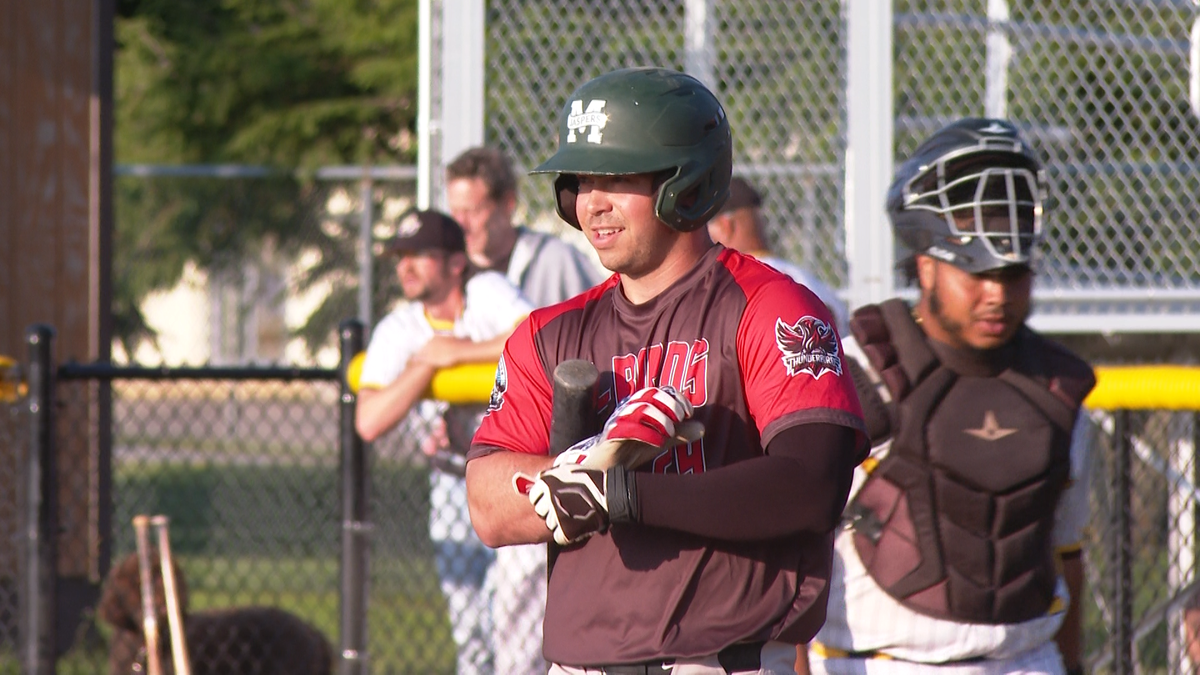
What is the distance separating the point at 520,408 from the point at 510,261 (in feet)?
9.59

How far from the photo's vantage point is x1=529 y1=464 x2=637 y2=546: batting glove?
2252mm

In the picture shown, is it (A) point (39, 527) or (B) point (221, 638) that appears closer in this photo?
(A) point (39, 527)

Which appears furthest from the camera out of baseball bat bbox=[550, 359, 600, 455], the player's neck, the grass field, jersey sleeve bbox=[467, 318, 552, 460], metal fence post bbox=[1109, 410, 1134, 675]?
the grass field

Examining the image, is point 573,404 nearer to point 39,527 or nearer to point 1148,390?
point 1148,390

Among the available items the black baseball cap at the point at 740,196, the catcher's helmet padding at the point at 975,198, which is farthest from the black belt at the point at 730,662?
the black baseball cap at the point at 740,196

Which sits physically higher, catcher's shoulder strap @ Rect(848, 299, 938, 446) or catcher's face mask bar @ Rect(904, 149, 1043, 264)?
catcher's face mask bar @ Rect(904, 149, 1043, 264)

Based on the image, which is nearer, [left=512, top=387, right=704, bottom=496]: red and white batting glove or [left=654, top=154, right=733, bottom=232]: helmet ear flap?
[left=512, top=387, right=704, bottom=496]: red and white batting glove

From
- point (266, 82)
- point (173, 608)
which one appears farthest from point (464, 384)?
point (266, 82)

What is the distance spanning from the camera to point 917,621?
3.16 m

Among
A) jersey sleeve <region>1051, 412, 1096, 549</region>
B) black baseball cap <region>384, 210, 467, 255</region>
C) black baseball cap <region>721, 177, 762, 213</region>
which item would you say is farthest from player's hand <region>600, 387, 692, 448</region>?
black baseball cap <region>721, 177, 762, 213</region>

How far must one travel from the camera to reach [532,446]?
266 cm

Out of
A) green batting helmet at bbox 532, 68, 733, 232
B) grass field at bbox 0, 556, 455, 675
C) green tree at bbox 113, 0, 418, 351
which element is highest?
green tree at bbox 113, 0, 418, 351

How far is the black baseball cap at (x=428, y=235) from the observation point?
16.5 ft

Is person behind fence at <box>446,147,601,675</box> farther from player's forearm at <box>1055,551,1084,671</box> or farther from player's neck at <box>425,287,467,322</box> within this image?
player's forearm at <box>1055,551,1084,671</box>
